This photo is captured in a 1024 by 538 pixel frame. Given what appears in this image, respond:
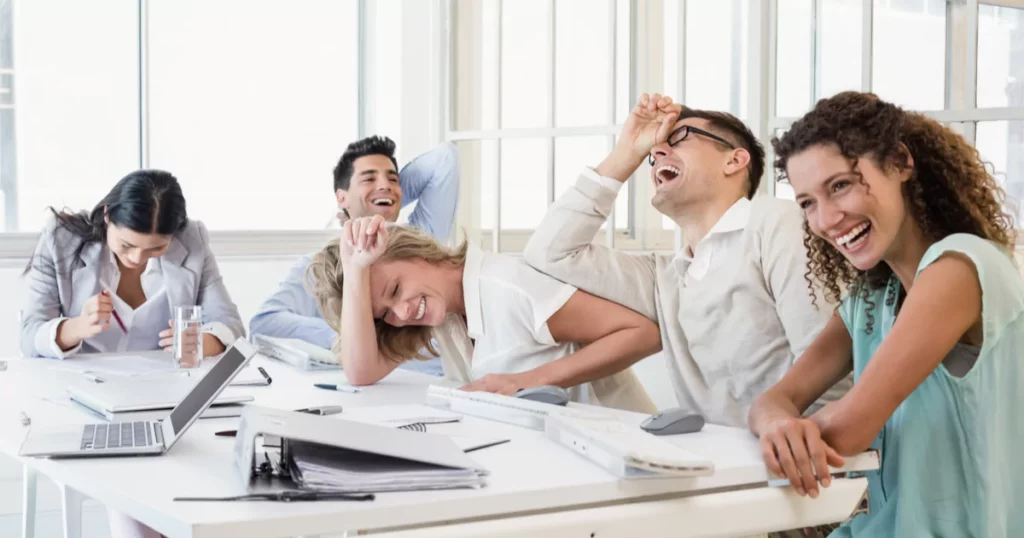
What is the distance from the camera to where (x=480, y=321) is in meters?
2.06

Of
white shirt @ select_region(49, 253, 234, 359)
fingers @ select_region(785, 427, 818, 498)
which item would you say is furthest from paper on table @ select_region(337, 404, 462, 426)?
white shirt @ select_region(49, 253, 234, 359)

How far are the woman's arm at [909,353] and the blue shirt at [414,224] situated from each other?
5.45 ft

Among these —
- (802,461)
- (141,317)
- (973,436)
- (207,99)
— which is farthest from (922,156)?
(207,99)

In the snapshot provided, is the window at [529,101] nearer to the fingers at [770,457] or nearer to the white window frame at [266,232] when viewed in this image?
the white window frame at [266,232]

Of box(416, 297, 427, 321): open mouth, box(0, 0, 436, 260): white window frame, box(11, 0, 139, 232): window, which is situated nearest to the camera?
box(416, 297, 427, 321): open mouth

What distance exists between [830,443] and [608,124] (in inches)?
68.8

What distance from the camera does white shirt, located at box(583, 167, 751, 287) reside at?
1.88m

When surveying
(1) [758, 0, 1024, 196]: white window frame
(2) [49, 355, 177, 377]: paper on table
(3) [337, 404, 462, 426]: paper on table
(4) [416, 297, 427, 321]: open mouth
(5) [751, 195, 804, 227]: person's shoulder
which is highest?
(1) [758, 0, 1024, 196]: white window frame

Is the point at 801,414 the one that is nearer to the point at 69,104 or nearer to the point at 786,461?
the point at 786,461

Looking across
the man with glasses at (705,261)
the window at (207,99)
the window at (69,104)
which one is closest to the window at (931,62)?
the man with glasses at (705,261)

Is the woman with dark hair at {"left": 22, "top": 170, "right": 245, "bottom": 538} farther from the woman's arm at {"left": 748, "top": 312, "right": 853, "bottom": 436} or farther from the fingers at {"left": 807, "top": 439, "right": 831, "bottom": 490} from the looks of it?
the fingers at {"left": 807, "top": 439, "right": 831, "bottom": 490}

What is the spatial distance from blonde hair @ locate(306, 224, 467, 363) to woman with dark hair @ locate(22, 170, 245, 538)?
534mm

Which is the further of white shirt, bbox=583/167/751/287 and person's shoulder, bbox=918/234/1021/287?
white shirt, bbox=583/167/751/287

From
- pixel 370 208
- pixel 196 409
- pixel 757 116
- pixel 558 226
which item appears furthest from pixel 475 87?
pixel 196 409
